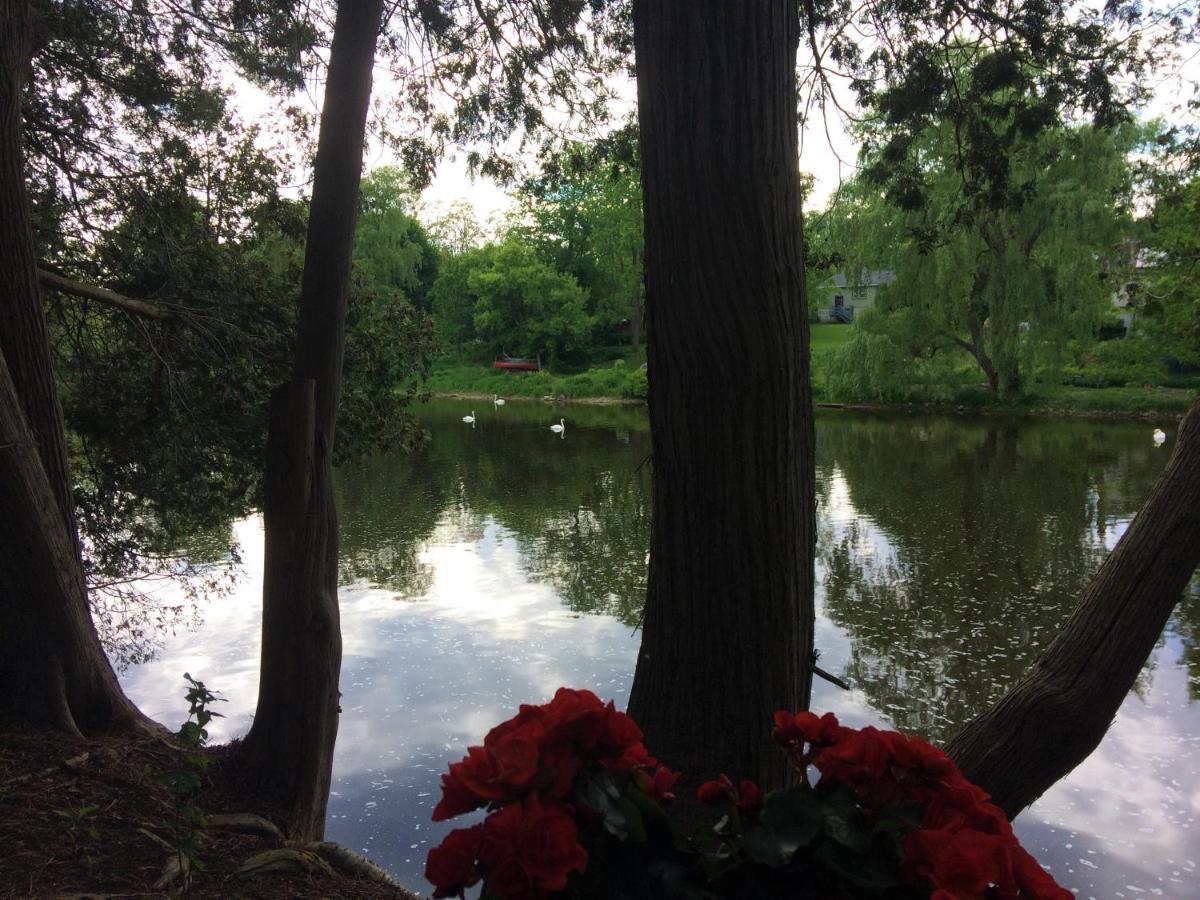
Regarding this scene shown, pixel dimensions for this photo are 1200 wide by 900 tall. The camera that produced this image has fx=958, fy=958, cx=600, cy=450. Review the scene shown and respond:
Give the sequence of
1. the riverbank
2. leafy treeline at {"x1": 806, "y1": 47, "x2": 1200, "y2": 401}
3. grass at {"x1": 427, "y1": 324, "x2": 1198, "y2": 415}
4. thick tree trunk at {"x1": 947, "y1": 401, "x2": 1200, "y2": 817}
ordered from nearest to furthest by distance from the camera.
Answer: thick tree trunk at {"x1": 947, "y1": 401, "x2": 1200, "y2": 817}, leafy treeline at {"x1": 806, "y1": 47, "x2": 1200, "y2": 401}, the riverbank, grass at {"x1": 427, "y1": 324, "x2": 1198, "y2": 415}

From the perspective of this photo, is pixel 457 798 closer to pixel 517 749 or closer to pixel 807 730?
pixel 517 749

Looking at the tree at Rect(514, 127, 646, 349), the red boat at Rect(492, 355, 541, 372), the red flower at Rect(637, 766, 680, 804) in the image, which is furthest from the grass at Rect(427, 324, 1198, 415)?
the red flower at Rect(637, 766, 680, 804)

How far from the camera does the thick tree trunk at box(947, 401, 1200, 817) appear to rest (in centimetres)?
248

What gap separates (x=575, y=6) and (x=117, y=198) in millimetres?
3296

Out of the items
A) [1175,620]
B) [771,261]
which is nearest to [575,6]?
[771,261]

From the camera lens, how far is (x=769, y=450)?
2225mm

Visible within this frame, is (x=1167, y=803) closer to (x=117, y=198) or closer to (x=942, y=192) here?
(x=117, y=198)

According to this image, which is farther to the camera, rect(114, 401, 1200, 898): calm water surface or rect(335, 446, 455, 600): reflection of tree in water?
rect(335, 446, 455, 600): reflection of tree in water

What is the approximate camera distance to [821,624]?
8852mm

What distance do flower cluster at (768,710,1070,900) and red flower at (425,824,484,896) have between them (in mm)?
476

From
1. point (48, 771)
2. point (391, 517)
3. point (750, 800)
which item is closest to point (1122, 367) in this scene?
point (391, 517)

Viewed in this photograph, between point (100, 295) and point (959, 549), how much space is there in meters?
9.39

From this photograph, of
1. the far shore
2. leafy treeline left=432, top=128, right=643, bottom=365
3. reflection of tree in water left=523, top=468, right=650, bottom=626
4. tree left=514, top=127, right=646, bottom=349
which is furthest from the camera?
leafy treeline left=432, top=128, right=643, bottom=365

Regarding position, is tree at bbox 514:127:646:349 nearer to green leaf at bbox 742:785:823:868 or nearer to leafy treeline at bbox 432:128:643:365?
leafy treeline at bbox 432:128:643:365
